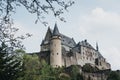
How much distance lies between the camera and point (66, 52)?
9219 centimetres

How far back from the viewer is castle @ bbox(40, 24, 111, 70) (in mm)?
86438

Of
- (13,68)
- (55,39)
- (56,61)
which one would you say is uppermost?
(55,39)

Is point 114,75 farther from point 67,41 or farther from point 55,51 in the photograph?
point 67,41

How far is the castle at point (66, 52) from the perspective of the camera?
8644cm

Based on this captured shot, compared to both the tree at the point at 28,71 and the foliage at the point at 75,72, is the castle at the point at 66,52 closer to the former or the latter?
the foliage at the point at 75,72

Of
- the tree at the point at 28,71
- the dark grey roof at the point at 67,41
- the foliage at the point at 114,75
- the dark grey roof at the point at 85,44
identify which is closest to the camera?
the tree at the point at 28,71

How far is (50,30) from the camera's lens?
9925cm

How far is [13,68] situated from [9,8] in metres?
14.4

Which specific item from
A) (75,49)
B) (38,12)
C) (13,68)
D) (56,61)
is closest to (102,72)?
(56,61)

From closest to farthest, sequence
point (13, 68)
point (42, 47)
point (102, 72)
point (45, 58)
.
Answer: point (13, 68) < point (102, 72) < point (45, 58) < point (42, 47)

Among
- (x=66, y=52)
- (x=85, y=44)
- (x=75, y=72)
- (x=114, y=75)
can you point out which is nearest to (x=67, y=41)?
(x=85, y=44)

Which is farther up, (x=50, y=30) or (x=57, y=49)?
(x=50, y=30)

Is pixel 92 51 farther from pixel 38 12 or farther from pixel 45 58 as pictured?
pixel 38 12

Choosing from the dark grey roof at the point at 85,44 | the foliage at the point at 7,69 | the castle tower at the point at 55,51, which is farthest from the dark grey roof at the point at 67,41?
the foliage at the point at 7,69
